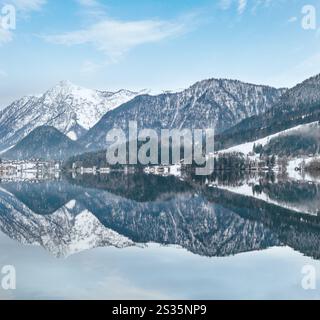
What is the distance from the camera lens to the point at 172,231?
143 ft

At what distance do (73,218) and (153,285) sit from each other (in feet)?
105

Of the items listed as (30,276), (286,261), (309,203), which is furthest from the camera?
(309,203)

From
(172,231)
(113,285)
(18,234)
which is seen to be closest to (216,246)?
(172,231)

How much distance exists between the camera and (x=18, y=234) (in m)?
42.1

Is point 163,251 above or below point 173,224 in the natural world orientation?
below

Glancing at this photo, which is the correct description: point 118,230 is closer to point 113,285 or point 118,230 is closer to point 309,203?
point 113,285

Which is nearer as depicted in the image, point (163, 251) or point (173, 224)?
point (163, 251)

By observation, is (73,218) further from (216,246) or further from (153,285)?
(153,285)

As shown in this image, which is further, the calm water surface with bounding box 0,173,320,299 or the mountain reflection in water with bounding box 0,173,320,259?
the mountain reflection in water with bounding box 0,173,320,259

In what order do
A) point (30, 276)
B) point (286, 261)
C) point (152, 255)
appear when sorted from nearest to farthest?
point (30, 276) → point (286, 261) → point (152, 255)

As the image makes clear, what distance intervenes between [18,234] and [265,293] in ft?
80.5

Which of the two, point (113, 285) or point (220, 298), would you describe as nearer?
point (220, 298)

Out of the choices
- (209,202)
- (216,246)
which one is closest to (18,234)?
(216,246)

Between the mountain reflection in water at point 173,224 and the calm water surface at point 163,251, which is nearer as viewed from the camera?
the calm water surface at point 163,251
